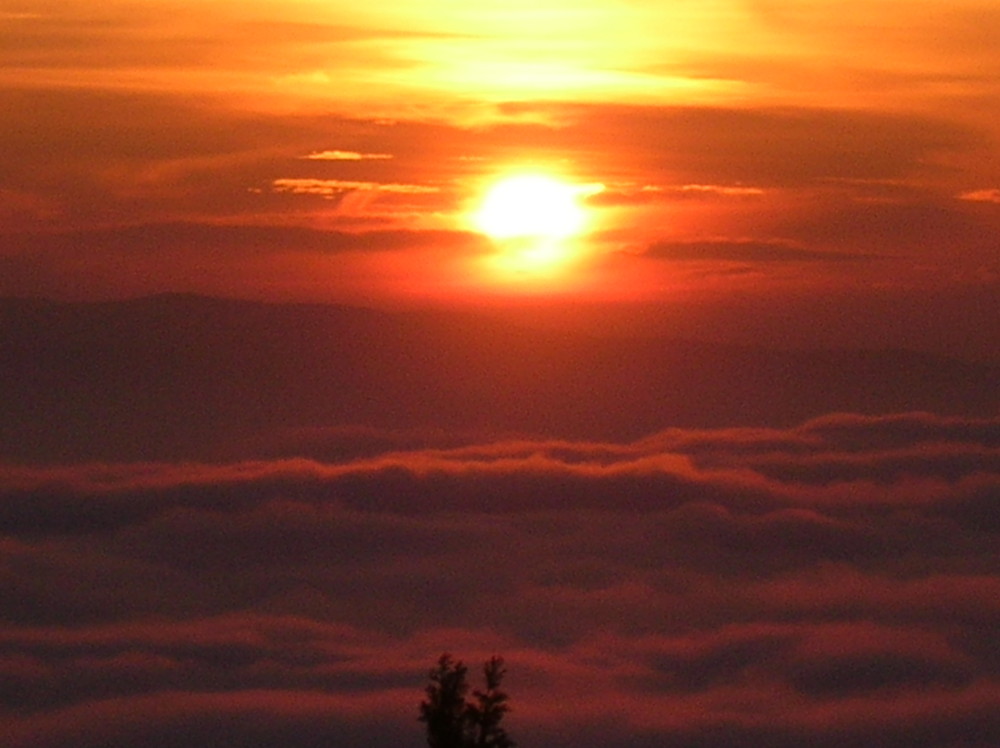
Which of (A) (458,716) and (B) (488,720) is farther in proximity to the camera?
(B) (488,720)

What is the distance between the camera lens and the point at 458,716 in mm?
17047

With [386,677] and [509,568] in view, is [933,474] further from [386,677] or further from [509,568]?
[386,677]

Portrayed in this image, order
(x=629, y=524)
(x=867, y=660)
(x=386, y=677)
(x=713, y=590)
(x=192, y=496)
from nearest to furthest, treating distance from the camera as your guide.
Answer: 1. (x=386, y=677)
2. (x=867, y=660)
3. (x=713, y=590)
4. (x=629, y=524)
5. (x=192, y=496)

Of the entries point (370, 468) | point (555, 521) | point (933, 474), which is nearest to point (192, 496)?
point (370, 468)

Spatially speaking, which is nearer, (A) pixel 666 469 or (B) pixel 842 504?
(B) pixel 842 504

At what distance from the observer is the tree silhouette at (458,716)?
16.9 metres

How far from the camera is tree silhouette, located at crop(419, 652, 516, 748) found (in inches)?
666

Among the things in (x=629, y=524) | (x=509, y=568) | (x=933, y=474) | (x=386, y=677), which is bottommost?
(x=386, y=677)

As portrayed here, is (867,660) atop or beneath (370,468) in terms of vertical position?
beneath

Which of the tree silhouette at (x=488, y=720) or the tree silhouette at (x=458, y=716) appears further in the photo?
the tree silhouette at (x=488, y=720)

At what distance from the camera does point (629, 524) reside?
14538 cm

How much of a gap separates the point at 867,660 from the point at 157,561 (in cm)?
5666

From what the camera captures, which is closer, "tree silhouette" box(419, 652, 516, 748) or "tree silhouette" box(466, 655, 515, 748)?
"tree silhouette" box(419, 652, 516, 748)

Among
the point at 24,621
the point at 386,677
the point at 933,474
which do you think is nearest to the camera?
the point at 386,677
